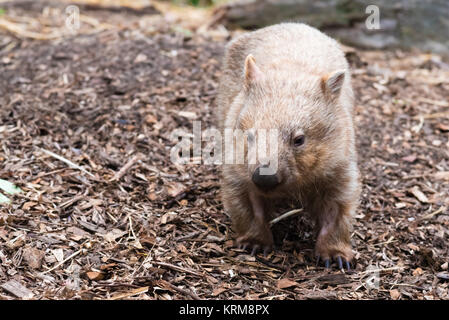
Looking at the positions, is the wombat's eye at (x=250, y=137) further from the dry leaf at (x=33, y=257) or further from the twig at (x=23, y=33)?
the twig at (x=23, y=33)

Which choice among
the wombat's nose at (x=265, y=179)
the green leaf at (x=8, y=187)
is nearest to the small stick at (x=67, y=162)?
the green leaf at (x=8, y=187)

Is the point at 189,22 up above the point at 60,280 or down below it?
above

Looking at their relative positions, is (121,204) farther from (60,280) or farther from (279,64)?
(279,64)

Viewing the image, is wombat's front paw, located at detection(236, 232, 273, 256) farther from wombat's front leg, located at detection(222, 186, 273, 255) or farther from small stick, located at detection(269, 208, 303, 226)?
small stick, located at detection(269, 208, 303, 226)

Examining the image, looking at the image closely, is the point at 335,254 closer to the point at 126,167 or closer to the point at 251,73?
the point at 251,73

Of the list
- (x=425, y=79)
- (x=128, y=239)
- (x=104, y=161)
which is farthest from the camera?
(x=425, y=79)

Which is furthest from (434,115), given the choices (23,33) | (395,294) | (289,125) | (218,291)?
(23,33)

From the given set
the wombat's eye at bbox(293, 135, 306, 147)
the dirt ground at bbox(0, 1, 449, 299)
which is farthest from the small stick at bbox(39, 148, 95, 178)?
the wombat's eye at bbox(293, 135, 306, 147)
